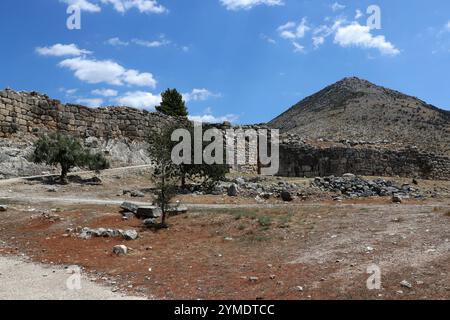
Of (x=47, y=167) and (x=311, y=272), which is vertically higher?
(x=47, y=167)

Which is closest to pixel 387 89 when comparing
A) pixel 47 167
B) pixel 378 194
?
pixel 378 194

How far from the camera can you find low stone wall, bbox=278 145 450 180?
3375 centimetres

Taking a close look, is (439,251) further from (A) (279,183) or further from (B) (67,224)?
(A) (279,183)

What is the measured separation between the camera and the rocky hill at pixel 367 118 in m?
48.9

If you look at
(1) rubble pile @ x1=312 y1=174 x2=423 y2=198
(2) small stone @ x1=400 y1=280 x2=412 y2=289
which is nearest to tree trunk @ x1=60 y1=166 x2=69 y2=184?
(1) rubble pile @ x1=312 y1=174 x2=423 y2=198

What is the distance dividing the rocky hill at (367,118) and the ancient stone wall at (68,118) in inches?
609

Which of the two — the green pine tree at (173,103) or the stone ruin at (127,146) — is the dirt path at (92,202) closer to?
the stone ruin at (127,146)

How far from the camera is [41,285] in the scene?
9039 millimetres

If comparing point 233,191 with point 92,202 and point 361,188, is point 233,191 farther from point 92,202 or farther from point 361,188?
point 92,202

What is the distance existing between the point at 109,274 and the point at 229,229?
4291mm

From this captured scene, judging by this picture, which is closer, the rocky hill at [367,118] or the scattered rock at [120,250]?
the scattered rock at [120,250]

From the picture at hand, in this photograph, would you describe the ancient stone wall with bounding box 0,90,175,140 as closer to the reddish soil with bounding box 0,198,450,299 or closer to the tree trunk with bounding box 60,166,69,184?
the tree trunk with bounding box 60,166,69,184

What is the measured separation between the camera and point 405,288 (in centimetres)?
756

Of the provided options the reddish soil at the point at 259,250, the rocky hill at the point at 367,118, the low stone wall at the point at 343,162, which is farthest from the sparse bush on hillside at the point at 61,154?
the rocky hill at the point at 367,118
